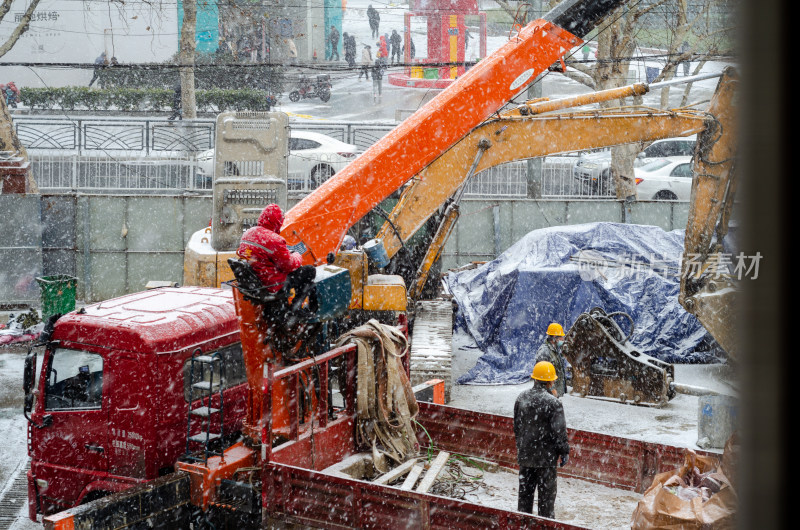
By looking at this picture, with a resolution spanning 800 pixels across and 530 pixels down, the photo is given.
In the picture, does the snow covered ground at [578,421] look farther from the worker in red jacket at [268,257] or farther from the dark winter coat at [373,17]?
the dark winter coat at [373,17]

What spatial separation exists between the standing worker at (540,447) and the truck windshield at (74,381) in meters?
3.54

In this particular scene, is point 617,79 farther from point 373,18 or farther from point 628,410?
point 373,18

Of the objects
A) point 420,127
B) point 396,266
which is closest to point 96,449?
point 420,127

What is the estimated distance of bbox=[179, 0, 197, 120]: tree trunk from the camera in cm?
2414

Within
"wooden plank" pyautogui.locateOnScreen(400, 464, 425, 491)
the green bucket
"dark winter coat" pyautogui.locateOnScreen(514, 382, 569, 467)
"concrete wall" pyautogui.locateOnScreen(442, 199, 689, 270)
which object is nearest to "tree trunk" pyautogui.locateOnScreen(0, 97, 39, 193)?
"concrete wall" pyautogui.locateOnScreen(442, 199, 689, 270)

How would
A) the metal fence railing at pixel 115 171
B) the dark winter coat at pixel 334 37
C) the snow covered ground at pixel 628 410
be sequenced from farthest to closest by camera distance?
the dark winter coat at pixel 334 37
the metal fence railing at pixel 115 171
the snow covered ground at pixel 628 410

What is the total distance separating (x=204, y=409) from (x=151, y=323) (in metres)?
0.86

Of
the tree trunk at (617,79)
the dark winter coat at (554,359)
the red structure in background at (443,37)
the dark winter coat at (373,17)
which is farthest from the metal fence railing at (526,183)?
the dark winter coat at (373,17)

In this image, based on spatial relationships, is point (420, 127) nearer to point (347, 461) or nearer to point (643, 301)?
point (347, 461)

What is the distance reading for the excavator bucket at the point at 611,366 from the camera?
12.2 m

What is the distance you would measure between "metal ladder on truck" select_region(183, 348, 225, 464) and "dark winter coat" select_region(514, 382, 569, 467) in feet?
8.02

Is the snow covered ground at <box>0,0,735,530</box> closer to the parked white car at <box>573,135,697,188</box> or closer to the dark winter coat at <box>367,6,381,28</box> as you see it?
the parked white car at <box>573,135,697,188</box>

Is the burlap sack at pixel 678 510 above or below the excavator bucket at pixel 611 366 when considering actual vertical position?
above

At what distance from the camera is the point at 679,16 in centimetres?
2117
